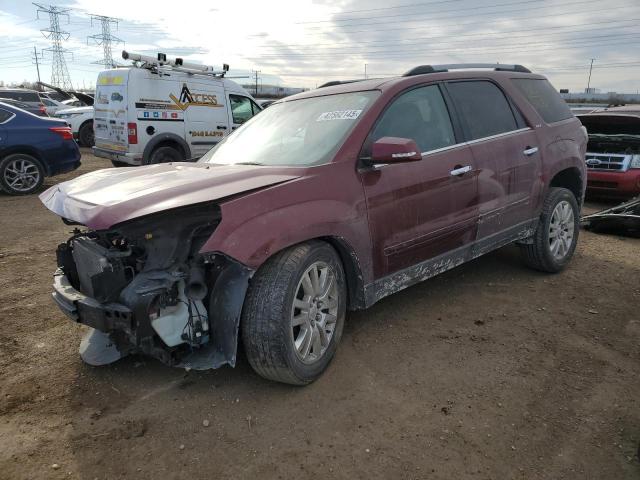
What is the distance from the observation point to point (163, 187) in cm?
275

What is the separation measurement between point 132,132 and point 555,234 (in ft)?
24.9

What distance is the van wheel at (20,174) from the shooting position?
8883 mm

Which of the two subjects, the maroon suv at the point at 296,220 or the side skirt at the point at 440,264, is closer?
the maroon suv at the point at 296,220

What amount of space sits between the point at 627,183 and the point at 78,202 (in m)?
7.58

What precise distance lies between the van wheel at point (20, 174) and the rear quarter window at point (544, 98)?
8.35m

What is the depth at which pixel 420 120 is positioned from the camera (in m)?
3.58

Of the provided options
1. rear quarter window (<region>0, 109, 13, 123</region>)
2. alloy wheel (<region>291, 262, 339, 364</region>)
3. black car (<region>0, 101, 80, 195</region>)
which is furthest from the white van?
alloy wheel (<region>291, 262, 339, 364</region>)

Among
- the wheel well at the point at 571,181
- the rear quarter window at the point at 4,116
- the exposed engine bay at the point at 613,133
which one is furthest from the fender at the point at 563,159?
the rear quarter window at the point at 4,116

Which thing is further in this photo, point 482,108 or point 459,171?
point 482,108

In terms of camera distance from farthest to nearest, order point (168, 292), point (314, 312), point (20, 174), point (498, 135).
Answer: point (20, 174)
point (498, 135)
point (314, 312)
point (168, 292)

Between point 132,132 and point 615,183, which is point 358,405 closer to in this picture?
point 615,183

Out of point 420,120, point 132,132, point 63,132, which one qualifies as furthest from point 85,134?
point 420,120

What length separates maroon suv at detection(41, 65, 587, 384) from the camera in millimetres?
2609

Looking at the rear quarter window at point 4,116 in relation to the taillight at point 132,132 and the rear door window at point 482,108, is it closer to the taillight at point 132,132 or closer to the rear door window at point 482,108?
the taillight at point 132,132
